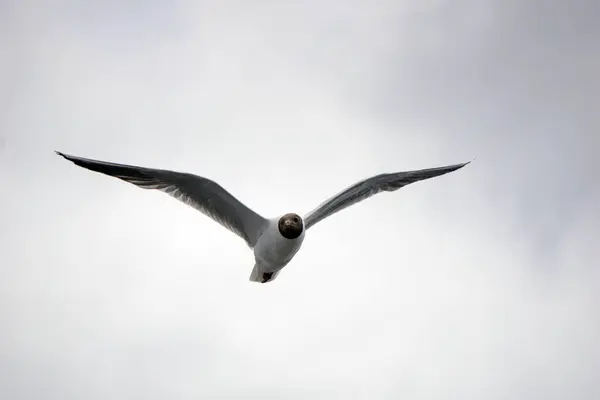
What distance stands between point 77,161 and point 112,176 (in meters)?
0.88

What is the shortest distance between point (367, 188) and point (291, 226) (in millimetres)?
2369

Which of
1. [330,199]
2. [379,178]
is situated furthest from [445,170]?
[330,199]

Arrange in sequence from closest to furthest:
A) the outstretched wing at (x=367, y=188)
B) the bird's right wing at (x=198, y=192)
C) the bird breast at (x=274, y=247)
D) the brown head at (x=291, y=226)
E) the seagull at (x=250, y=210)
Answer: the bird's right wing at (x=198, y=192) < the seagull at (x=250, y=210) < the brown head at (x=291, y=226) < the bird breast at (x=274, y=247) < the outstretched wing at (x=367, y=188)

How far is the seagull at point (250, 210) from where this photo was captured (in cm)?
1389

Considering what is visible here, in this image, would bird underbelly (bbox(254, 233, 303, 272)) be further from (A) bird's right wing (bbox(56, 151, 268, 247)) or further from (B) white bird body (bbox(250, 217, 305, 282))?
(A) bird's right wing (bbox(56, 151, 268, 247))

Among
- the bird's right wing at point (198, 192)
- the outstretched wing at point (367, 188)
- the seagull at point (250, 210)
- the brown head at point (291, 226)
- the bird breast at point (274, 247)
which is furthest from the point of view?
the outstretched wing at point (367, 188)

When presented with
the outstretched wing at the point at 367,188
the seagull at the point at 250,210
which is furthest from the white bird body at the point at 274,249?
the outstretched wing at the point at 367,188

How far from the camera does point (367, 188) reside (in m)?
15.9

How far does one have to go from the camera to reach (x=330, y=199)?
1502 cm

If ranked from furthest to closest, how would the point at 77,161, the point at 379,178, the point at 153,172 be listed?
the point at 379,178 < the point at 153,172 < the point at 77,161

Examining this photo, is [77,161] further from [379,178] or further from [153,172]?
[379,178]

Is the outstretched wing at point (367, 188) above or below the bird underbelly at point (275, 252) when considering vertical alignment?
above

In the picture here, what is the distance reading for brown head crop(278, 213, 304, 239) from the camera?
14.2 meters

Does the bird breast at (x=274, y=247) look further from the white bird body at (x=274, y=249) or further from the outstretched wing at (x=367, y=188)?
the outstretched wing at (x=367, y=188)
